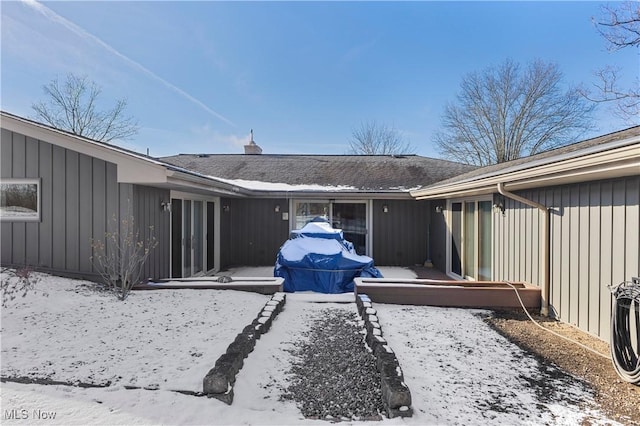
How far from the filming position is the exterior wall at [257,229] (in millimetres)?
10641

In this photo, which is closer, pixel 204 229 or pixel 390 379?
pixel 390 379

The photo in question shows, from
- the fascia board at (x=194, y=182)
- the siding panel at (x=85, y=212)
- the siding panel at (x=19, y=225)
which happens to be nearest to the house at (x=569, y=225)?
the fascia board at (x=194, y=182)

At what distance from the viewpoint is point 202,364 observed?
313cm

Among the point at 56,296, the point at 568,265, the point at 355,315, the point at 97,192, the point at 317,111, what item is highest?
the point at 317,111

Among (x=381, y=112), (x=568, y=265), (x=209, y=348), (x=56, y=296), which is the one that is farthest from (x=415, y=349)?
(x=381, y=112)

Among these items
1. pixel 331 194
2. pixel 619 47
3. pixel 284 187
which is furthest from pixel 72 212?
pixel 619 47

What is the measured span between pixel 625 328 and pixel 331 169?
9775 mm

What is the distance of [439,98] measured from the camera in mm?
22672

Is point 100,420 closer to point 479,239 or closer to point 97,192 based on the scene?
point 97,192

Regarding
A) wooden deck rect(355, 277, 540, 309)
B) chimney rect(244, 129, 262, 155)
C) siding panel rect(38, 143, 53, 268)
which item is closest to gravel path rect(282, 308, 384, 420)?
wooden deck rect(355, 277, 540, 309)

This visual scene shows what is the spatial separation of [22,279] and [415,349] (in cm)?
567

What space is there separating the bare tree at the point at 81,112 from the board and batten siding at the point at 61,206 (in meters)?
18.3

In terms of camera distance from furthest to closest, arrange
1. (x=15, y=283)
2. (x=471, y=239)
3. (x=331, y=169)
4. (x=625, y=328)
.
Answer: (x=331, y=169), (x=471, y=239), (x=15, y=283), (x=625, y=328)

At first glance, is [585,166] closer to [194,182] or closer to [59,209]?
[194,182]
